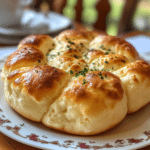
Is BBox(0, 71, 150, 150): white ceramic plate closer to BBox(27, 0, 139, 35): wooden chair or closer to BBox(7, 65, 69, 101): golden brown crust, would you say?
BBox(7, 65, 69, 101): golden brown crust

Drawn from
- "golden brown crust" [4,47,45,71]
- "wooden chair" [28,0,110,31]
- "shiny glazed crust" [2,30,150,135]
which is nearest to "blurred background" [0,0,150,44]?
"wooden chair" [28,0,110,31]

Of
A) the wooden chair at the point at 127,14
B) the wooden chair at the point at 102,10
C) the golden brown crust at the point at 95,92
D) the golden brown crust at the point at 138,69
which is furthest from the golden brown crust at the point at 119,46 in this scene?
the wooden chair at the point at 102,10

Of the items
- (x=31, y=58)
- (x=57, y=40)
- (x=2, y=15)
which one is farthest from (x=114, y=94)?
(x=2, y=15)

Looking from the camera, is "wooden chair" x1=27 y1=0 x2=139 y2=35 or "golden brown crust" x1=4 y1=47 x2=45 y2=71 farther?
"wooden chair" x1=27 y1=0 x2=139 y2=35

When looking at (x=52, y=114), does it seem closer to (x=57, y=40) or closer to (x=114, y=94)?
A: (x=114, y=94)

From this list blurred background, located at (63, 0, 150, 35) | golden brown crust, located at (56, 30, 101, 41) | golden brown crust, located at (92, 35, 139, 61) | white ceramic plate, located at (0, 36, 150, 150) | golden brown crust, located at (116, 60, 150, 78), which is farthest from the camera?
blurred background, located at (63, 0, 150, 35)

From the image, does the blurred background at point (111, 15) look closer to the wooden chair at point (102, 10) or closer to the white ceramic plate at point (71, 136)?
the wooden chair at point (102, 10)
